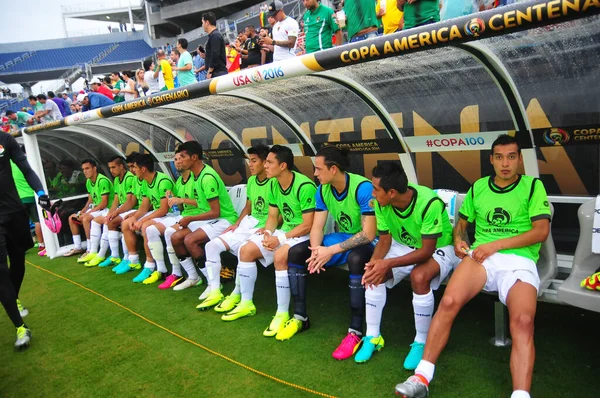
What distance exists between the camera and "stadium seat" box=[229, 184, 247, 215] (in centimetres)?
555

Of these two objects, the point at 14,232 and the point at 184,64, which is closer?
the point at 14,232

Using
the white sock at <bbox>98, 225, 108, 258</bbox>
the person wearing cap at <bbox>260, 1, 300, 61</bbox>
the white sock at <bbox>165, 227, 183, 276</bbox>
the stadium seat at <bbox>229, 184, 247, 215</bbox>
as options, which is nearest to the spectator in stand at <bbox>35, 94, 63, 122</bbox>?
the white sock at <bbox>98, 225, 108, 258</bbox>

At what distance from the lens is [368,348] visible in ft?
10.5

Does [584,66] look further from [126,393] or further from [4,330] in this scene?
[4,330]

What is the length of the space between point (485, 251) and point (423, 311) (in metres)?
0.59

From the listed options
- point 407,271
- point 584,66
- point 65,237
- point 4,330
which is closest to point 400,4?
point 584,66

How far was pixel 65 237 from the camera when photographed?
7.50 metres

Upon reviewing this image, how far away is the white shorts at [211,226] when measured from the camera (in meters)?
4.90

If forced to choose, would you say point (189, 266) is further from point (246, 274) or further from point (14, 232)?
point (14, 232)

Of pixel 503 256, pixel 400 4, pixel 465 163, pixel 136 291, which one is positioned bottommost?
pixel 136 291

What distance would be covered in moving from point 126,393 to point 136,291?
2.26 metres

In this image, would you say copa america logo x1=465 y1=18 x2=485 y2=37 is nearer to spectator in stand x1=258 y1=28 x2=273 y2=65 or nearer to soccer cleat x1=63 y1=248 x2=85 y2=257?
spectator in stand x1=258 y1=28 x2=273 y2=65

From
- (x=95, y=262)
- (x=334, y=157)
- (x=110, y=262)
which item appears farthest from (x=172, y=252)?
(x=334, y=157)

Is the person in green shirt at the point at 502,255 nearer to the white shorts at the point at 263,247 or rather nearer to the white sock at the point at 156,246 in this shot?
the white shorts at the point at 263,247
